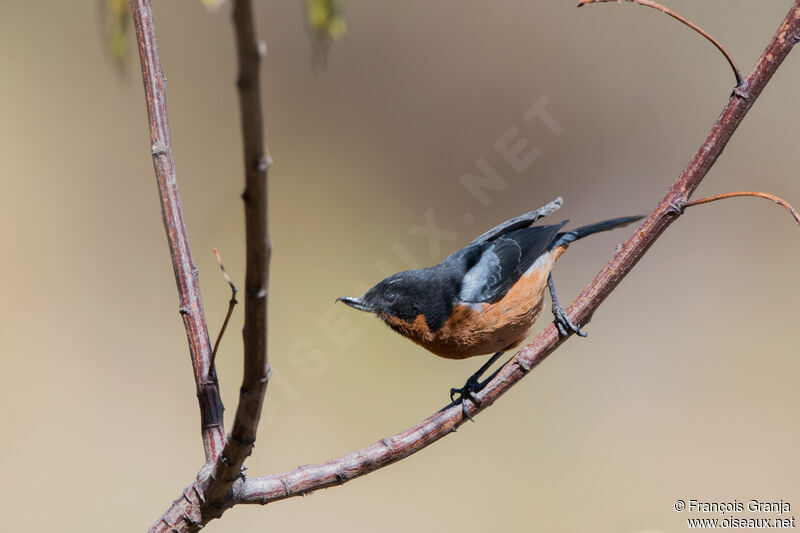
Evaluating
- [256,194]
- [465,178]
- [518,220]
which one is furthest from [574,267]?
[256,194]

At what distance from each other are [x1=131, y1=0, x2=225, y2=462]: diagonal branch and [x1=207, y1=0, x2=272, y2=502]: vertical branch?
227mm

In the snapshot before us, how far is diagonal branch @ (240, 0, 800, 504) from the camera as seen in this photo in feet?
4.76

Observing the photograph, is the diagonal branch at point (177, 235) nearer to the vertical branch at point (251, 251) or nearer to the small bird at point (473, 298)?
the vertical branch at point (251, 251)

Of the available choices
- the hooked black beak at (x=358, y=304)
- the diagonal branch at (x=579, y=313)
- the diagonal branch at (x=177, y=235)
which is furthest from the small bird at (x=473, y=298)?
the diagonal branch at (x=177, y=235)

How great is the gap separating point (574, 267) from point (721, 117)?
5000mm

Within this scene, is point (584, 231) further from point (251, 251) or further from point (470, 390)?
point (251, 251)

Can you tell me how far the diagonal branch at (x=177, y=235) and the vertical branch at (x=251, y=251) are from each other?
0.23 meters

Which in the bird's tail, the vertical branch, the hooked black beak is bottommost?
the vertical branch

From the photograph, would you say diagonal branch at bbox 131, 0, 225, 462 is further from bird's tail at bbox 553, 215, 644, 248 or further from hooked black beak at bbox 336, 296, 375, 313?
bird's tail at bbox 553, 215, 644, 248

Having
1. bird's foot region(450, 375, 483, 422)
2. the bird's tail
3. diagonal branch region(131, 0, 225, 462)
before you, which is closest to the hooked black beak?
bird's foot region(450, 375, 483, 422)

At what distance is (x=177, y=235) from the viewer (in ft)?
5.23

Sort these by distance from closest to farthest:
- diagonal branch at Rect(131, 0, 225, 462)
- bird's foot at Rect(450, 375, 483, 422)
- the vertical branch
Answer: the vertical branch, diagonal branch at Rect(131, 0, 225, 462), bird's foot at Rect(450, 375, 483, 422)

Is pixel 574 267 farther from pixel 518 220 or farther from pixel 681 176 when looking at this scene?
pixel 681 176

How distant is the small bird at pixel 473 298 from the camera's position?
2426 millimetres
